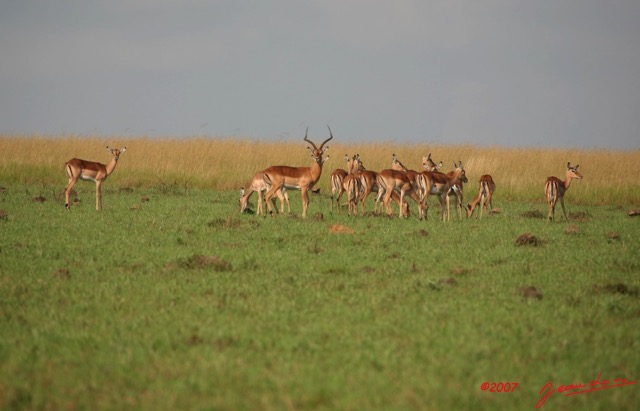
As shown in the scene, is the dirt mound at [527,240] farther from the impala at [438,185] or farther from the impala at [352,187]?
the impala at [352,187]

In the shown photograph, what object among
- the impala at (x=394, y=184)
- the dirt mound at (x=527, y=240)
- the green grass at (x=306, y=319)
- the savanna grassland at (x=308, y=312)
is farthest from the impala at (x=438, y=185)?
the dirt mound at (x=527, y=240)

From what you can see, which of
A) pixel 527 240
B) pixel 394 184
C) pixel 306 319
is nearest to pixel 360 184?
pixel 394 184

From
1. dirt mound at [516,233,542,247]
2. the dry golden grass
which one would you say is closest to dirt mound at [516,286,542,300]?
dirt mound at [516,233,542,247]

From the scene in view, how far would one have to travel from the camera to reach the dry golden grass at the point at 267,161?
79.9 feet

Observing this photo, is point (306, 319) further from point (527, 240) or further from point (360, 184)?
point (360, 184)

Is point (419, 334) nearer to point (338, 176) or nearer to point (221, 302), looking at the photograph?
point (221, 302)

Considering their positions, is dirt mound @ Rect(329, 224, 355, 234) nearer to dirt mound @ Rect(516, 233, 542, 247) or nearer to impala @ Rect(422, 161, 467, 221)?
dirt mound @ Rect(516, 233, 542, 247)

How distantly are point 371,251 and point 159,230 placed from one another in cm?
378

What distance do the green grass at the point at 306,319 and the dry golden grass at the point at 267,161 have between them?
38.8 ft

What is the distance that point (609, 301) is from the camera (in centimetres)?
763

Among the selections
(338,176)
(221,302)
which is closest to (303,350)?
(221,302)

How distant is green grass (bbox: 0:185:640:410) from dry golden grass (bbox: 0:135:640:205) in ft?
38.8

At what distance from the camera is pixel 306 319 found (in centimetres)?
683

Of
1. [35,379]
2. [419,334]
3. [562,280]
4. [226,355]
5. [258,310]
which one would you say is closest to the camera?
[35,379]
